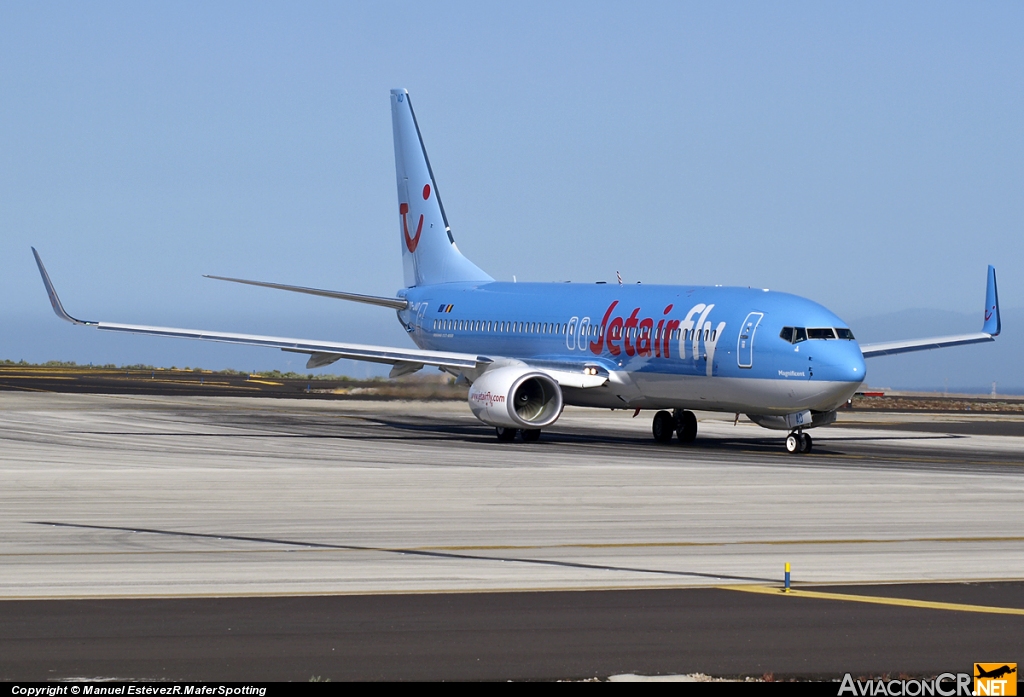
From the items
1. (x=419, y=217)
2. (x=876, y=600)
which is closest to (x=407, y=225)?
(x=419, y=217)

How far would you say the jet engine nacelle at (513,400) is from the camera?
3766 cm

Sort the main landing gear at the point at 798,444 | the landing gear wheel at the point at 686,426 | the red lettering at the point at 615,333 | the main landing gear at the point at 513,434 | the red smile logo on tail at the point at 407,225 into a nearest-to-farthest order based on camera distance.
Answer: the main landing gear at the point at 798,444 < the main landing gear at the point at 513,434 < the red lettering at the point at 615,333 < the landing gear wheel at the point at 686,426 < the red smile logo on tail at the point at 407,225

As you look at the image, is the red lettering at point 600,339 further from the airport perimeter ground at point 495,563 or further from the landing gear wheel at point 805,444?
the landing gear wheel at point 805,444

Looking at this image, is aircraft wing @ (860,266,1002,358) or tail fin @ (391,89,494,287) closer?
aircraft wing @ (860,266,1002,358)

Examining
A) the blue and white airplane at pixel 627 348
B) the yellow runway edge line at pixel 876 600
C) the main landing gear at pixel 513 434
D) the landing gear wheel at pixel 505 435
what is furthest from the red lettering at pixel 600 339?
the yellow runway edge line at pixel 876 600

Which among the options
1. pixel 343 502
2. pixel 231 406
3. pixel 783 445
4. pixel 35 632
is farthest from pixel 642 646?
pixel 231 406

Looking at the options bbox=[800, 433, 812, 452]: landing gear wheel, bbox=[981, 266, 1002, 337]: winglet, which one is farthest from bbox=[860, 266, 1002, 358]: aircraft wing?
bbox=[800, 433, 812, 452]: landing gear wheel

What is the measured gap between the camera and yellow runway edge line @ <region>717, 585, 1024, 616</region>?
43.9 feet

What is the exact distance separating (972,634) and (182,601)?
7.10 meters

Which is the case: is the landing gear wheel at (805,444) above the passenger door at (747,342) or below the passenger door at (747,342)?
below

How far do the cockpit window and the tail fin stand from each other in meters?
16.2

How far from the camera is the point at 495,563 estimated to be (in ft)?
53.7

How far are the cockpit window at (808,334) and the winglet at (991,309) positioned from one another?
9862mm

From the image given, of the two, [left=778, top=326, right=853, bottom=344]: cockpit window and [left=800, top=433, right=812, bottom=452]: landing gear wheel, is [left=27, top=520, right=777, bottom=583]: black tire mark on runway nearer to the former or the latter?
[left=778, top=326, right=853, bottom=344]: cockpit window
